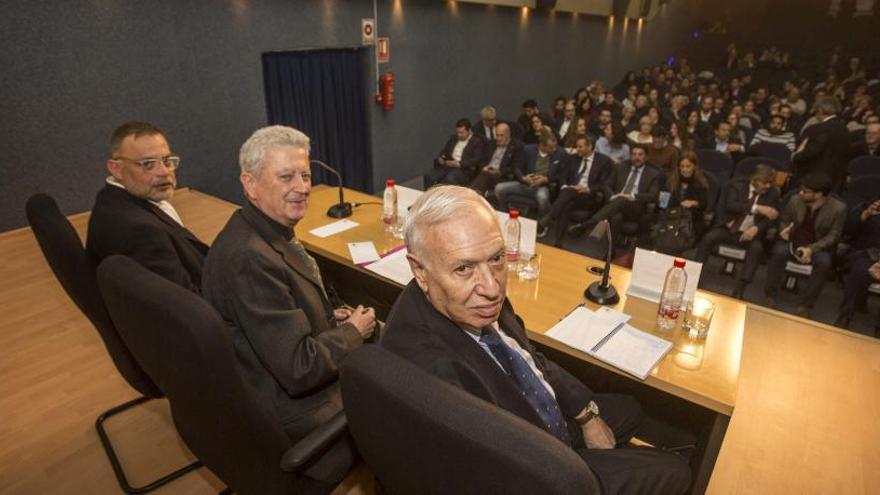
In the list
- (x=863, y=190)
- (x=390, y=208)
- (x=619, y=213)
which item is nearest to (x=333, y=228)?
(x=390, y=208)

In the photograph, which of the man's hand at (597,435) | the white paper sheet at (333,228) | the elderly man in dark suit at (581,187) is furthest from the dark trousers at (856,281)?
the white paper sheet at (333,228)

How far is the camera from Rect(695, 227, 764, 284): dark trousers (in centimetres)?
369

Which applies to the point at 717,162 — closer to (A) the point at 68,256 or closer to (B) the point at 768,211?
(B) the point at 768,211

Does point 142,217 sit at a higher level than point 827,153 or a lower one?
higher

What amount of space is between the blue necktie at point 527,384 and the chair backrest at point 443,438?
511 mm

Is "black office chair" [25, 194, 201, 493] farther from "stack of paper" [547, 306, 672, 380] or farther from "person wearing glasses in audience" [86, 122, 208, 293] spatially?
"stack of paper" [547, 306, 672, 380]

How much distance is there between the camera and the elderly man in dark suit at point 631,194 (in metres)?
4.28

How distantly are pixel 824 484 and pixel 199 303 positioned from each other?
226 cm

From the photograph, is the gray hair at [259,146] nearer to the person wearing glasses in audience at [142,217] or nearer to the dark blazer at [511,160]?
the person wearing glasses in audience at [142,217]

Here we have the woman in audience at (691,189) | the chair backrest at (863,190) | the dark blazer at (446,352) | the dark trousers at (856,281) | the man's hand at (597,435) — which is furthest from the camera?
the woman in audience at (691,189)

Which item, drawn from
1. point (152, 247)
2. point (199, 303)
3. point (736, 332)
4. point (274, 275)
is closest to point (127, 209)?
point (152, 247)

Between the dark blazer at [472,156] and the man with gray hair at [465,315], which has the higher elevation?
the man with gray hair at [465,315]

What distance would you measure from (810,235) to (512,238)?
2.72 metres

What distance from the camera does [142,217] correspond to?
75.0 inches
